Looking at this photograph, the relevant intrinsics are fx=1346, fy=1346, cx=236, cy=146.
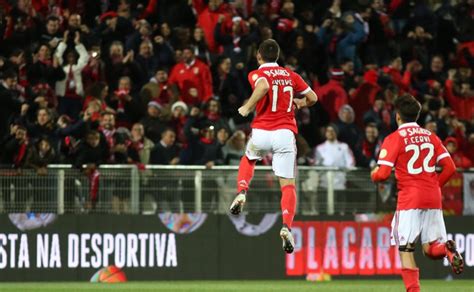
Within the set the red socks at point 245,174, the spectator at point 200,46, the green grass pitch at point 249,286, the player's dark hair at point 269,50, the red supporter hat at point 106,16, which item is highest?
the red supporter hat at point 106,16

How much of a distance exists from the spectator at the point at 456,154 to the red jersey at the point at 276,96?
23.5ft

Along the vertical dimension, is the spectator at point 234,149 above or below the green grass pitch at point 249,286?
above

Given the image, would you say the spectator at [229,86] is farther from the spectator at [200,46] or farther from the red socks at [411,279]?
the red socks at [411,279]

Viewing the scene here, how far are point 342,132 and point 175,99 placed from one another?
2832 mm

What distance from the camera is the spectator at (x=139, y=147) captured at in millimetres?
20734

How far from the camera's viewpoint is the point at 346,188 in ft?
70.1

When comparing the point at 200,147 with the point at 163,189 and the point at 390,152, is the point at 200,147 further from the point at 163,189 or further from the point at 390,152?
the point at 390,152

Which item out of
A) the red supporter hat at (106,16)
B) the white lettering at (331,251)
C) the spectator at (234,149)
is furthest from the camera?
the red supporter hat at (106,16)

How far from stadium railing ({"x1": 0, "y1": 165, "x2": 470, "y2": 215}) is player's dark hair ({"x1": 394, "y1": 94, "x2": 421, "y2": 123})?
23.4 ft

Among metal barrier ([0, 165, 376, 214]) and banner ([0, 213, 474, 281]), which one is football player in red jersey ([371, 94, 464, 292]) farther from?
banner ([0, 213, 474, 281])

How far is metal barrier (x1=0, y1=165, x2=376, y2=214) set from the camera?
20234mm

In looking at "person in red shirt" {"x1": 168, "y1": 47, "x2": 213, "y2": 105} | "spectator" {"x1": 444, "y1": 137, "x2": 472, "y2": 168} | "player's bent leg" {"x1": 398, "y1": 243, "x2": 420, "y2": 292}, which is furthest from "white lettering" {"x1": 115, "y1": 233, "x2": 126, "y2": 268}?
"player's bent leg" {"x1": 398, "y1": 243, "x2": 420, "y2": 292}

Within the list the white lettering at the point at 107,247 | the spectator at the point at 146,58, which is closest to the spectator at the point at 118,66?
the spectator at the point at 146,58

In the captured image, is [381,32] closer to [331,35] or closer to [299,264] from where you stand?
[331,35]
